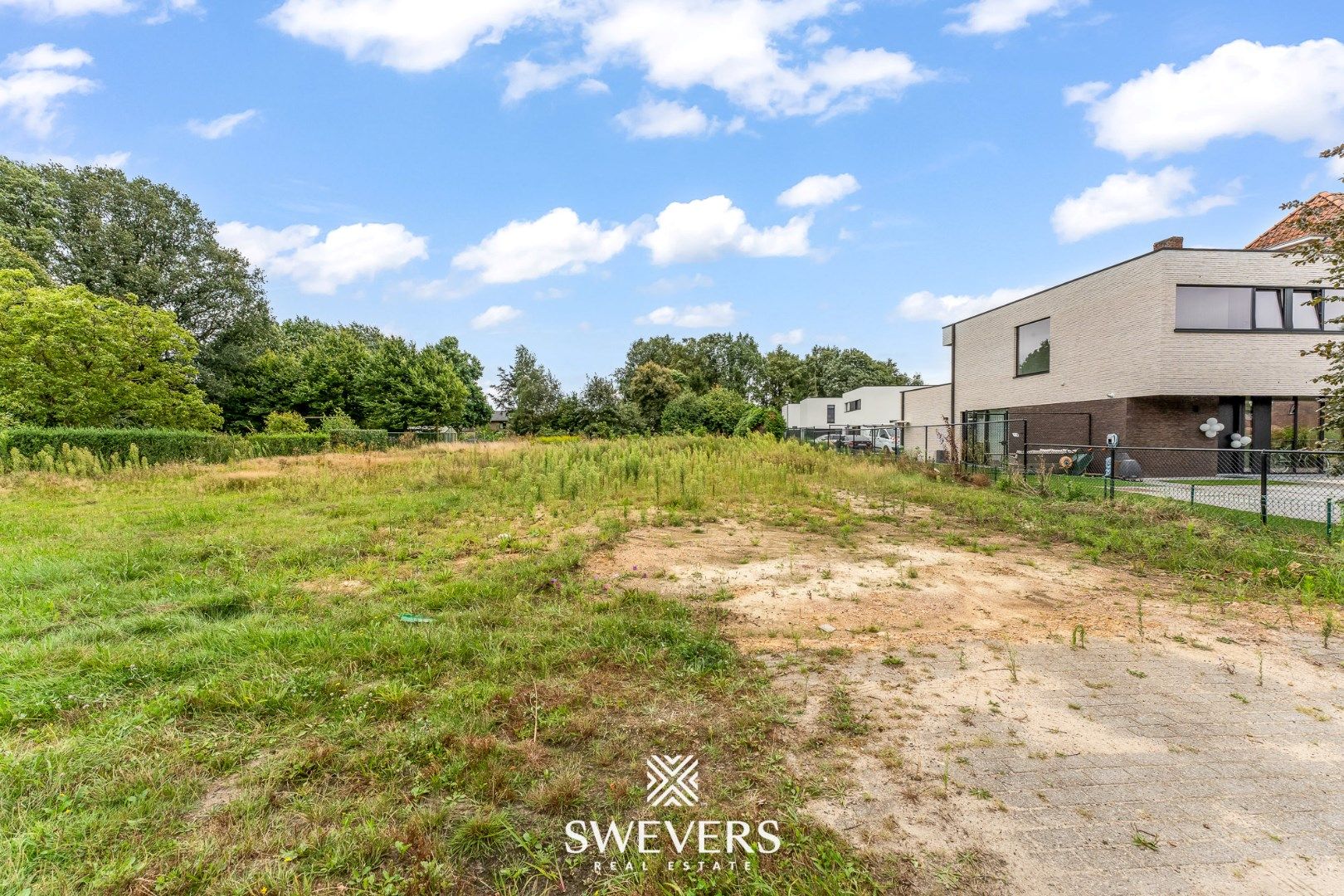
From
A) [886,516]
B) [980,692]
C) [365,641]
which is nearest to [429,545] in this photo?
[365,641]

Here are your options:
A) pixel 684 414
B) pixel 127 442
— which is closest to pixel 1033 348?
pixel 684 414

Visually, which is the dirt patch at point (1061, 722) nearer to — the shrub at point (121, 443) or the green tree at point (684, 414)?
the shrub at point (121, 443)

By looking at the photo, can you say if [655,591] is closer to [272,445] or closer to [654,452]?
[654,452]

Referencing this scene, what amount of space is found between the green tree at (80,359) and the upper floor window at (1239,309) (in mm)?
35054

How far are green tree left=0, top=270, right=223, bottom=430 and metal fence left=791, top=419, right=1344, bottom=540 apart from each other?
27765mm

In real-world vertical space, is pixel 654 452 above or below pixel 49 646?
above

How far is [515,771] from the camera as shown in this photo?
2.35m

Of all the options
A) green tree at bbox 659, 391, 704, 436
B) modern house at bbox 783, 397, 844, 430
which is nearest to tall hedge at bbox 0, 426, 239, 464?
green tree at bbox 659, 391, 704, 436

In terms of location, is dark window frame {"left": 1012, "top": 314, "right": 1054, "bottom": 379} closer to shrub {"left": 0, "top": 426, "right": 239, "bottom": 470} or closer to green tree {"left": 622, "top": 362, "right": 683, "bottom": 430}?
green tree {"left": 622, "top": 362, "right": 683, "bottom": 430}

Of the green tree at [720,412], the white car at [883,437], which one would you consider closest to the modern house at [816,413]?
the green tree at [720,412]

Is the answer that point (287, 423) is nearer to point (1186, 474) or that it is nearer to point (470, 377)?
point (470, 377)

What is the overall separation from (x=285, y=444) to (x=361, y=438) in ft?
13.3

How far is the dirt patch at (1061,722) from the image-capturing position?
1.97 m

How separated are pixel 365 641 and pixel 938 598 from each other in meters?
4.63
